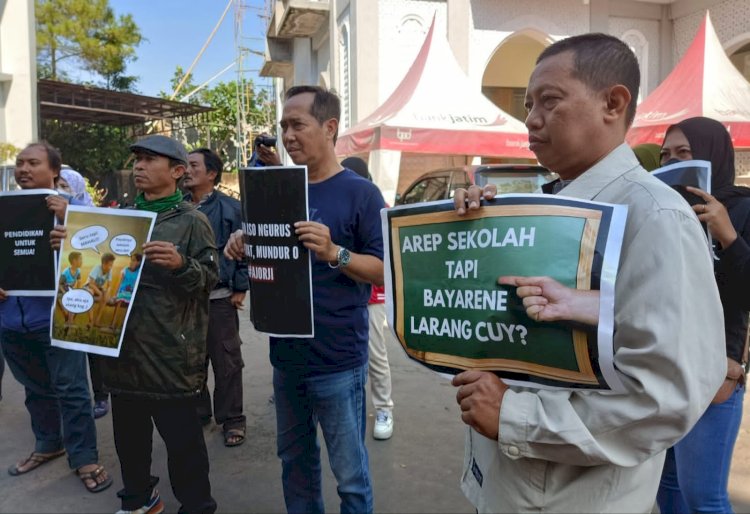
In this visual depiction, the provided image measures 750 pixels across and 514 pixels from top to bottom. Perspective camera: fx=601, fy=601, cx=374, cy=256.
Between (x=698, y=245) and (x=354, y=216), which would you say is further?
(x=354, y=216)

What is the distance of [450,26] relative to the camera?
1191 centimetres

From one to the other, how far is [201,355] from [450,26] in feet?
34.9

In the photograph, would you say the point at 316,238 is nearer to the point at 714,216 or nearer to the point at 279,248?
the point at 279,248

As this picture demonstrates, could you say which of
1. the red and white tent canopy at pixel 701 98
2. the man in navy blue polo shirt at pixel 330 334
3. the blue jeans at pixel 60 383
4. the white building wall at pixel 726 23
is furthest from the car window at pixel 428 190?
the white building wall at pixel 726 23

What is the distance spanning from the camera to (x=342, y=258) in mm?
2195

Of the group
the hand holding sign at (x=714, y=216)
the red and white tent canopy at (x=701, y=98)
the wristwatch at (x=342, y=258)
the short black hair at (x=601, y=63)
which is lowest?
the wristwatch at (x=342, y=258)

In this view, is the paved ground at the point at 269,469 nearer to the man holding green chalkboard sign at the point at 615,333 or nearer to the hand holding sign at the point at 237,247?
the hand holding sign at the point at 237,247

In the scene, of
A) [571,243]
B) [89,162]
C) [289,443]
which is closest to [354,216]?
[289,443]

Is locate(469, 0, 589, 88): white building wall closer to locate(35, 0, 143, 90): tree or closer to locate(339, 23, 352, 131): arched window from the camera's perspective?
locate(339, 23, 352, 131): arched window

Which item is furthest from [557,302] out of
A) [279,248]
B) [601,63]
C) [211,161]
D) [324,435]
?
[211,161]

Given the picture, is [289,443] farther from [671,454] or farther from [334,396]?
[671,454]

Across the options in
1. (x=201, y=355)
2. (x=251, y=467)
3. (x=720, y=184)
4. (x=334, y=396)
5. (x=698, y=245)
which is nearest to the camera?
(x=698, y=245)

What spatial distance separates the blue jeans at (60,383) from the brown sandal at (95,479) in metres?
0.06

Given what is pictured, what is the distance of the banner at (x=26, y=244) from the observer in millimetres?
3068
